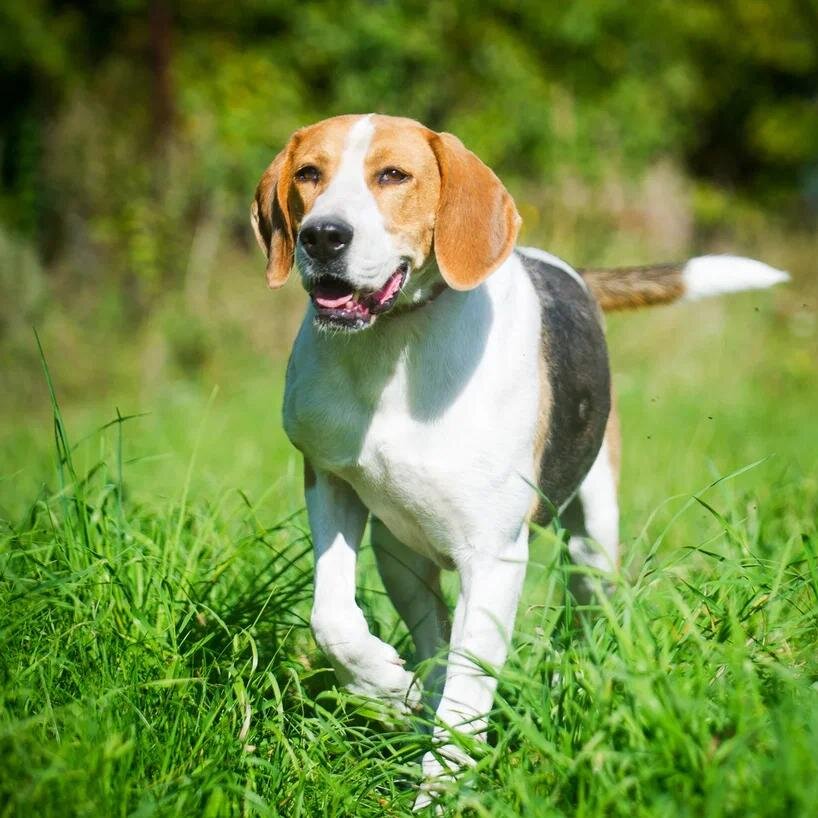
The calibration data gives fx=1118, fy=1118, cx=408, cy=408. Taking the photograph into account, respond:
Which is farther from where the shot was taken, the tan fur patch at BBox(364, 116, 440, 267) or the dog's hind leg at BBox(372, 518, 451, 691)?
the dog's hind leg at BBox(372, 518, 451, 691)

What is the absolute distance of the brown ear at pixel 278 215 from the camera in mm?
3688

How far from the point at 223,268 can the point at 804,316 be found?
6.35m

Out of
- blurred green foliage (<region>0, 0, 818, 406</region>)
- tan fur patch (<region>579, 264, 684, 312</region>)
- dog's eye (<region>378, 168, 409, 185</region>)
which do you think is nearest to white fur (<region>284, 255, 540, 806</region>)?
dog's eye (<region>378, 168, 409, 185</region>)

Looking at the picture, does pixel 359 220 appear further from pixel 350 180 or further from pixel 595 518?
pixel 595 518

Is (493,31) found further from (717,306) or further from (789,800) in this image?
(789,800)

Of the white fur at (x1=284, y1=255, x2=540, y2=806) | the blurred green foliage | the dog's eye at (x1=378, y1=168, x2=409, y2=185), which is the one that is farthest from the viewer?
the blurred green foliage

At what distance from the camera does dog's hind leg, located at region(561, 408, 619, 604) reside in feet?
15.0

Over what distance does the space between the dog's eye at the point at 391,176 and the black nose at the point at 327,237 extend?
283 millimetres

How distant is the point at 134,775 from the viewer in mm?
2738

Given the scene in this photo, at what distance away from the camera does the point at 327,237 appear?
128 inches

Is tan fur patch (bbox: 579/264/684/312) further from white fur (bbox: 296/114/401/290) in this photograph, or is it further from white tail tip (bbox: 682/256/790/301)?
white fur (bbox: 296/114/401/290)

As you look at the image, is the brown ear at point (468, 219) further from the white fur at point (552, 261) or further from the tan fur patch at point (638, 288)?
the tan fur patch at point (638, 288)

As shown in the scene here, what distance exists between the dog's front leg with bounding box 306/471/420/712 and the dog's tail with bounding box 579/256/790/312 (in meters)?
1.90

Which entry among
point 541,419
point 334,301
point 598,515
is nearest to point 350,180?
point 334,301
